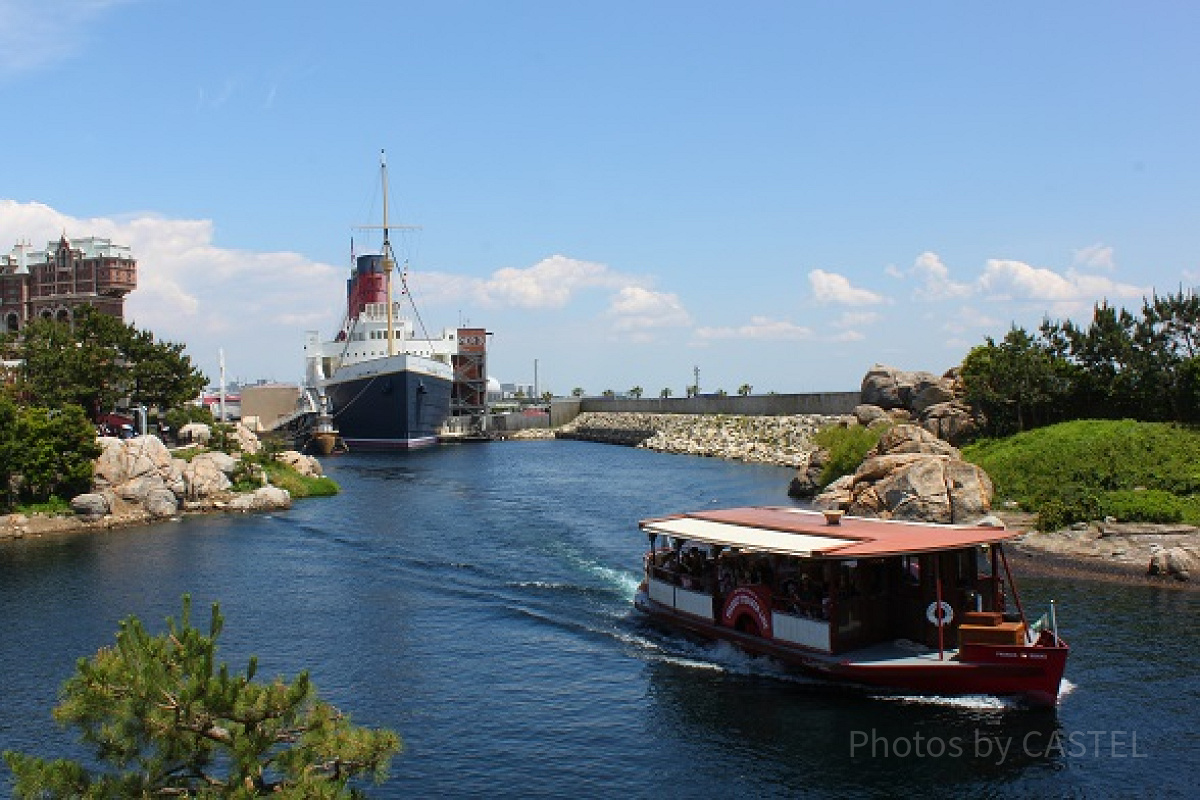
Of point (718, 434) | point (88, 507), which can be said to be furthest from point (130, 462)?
point (718, 434)

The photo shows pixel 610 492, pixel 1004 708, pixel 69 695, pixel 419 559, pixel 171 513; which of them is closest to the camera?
pixel 69 695

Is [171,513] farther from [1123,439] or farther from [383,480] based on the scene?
[1123,439]

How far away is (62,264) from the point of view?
10781cm

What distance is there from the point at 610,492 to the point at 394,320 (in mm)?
65444

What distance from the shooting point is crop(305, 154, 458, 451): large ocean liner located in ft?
354

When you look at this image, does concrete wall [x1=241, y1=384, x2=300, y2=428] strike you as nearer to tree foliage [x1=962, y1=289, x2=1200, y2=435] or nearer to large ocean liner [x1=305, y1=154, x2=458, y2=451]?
large ocean liner [x1=305, y1=154, x2=458, y2=451]

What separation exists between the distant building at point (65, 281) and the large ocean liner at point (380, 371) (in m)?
24.9

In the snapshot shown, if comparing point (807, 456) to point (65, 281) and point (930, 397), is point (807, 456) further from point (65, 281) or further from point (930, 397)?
point (65, 281)

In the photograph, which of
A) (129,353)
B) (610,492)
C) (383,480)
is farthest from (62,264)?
(610,492)

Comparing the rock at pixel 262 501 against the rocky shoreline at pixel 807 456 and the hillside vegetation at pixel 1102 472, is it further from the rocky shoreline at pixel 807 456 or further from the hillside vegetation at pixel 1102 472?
the hillside vegetation at pixel 1102 472

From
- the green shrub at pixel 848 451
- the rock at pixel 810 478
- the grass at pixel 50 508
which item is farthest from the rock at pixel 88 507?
the green shrub at pixel 848 451

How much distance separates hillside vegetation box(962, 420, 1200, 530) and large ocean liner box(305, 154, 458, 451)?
68392 millimetres

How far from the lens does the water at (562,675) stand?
66.5ft

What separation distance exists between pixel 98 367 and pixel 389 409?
42.1 m
